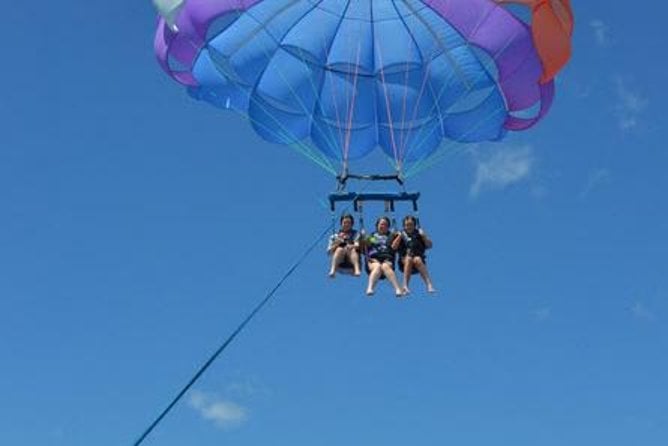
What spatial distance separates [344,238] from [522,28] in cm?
369

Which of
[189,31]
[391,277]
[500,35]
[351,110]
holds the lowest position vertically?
[391,277]

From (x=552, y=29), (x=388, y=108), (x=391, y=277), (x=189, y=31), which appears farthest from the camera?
(x=388, y=108)

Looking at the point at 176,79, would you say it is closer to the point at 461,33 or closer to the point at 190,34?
the point at 190,34

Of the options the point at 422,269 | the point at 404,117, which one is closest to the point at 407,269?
the point at 422,269

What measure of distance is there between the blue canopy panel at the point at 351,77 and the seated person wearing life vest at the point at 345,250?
1.60 meters

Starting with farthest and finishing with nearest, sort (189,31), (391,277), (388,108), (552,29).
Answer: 1. (388,108)
2. (189,31)
3. (552,29)
4. (391,277)

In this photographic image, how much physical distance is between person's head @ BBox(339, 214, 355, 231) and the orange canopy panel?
3.33 meters

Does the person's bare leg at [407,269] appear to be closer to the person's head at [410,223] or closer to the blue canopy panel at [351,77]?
the person's head at [410,223]

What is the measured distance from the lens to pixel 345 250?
13320 millimetres

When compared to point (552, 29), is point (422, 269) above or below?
below

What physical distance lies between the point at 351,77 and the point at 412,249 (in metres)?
3.05

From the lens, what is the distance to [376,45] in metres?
15.1

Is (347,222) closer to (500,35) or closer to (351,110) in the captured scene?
(351,110)

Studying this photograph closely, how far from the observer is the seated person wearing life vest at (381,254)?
13.2 meters
